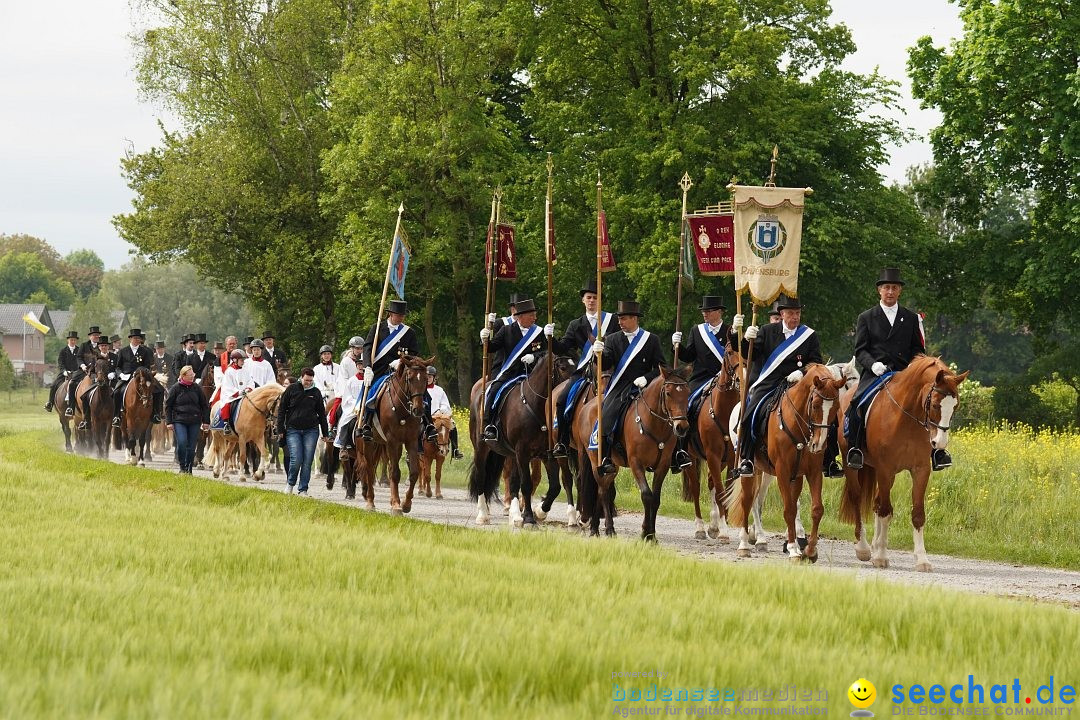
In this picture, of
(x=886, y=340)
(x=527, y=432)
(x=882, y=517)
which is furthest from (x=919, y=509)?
(x=527, y=432)

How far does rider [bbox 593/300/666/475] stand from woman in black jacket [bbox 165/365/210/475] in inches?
472

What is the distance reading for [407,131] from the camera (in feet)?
148

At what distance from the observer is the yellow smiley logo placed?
638cm

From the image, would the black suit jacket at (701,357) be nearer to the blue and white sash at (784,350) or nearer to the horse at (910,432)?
the blue and white sash at (784,350)

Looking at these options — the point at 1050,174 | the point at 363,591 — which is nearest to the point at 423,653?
the point at 363,591

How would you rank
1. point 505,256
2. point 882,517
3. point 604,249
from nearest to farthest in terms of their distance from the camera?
point 882,517, point 604,249, point 505,256

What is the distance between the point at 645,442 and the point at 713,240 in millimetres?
6629

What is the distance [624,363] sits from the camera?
1692 cm

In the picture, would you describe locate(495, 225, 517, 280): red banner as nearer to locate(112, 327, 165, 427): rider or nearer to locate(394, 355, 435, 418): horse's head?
locate(394, 355, 435, 418): horse's head

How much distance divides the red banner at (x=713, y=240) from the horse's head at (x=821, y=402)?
21.6 feet

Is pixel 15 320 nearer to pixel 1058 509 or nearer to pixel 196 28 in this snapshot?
pixel 196 28

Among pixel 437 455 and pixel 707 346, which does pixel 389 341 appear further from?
pixel 707 346

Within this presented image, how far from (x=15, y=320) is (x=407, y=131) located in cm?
11973

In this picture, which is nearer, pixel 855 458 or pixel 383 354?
pixel 855 458
